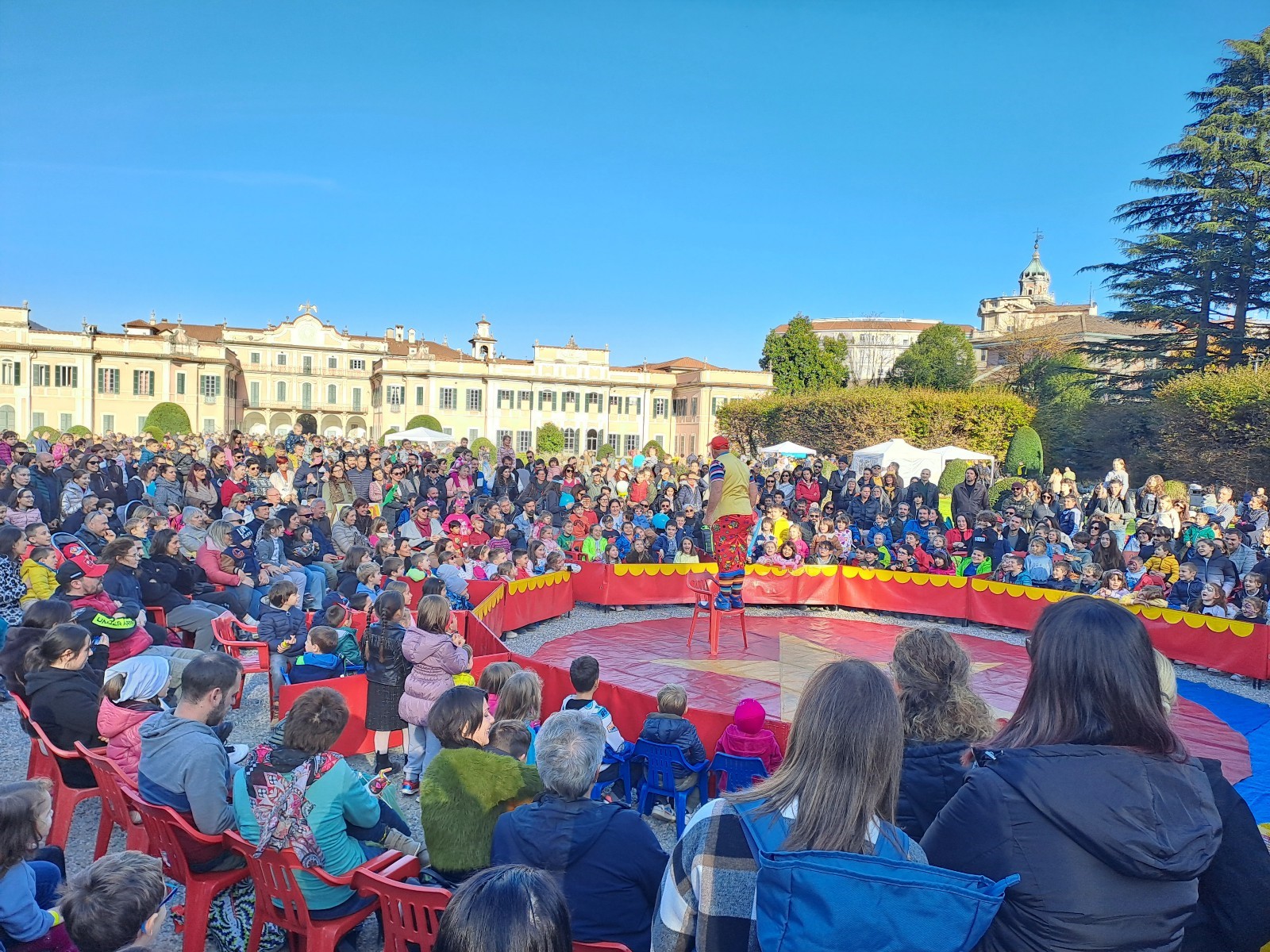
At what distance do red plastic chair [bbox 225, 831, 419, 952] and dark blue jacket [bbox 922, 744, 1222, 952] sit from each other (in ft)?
8.48

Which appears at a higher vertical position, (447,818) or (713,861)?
(713,861)

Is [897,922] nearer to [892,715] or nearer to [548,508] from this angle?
[892,715]

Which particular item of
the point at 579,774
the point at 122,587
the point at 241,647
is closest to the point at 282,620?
the point at 241,647

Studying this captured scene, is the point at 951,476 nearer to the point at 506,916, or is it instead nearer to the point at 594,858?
the point at 594,858

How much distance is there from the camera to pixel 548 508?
62.3ft

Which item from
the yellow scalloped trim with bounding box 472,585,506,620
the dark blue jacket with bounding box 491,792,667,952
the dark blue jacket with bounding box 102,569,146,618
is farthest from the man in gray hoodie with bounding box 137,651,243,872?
the yellow scalloped trim with bounding box 472,585,506,620

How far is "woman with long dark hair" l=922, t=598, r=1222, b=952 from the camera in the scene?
2.06 m

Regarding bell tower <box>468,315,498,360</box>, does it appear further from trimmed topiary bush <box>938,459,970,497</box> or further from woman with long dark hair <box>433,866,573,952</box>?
woman with long dark hair <box>433,866,573,952</box>

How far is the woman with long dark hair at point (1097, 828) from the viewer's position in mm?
2062

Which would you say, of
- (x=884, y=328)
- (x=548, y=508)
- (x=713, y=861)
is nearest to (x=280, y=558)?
(x=548, y=508)

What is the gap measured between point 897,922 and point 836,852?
194 millimetres

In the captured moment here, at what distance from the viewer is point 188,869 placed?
163 inches

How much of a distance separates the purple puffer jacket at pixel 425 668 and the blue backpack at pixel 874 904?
5051 millimetres

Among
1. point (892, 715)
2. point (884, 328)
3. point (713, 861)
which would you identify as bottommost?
point (713, 861)
